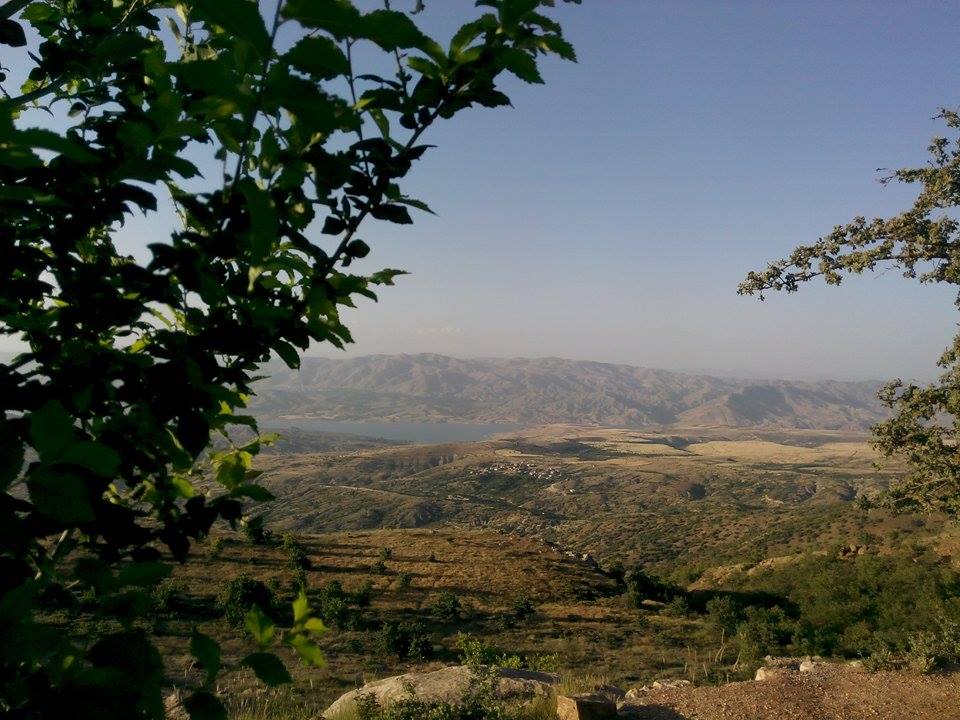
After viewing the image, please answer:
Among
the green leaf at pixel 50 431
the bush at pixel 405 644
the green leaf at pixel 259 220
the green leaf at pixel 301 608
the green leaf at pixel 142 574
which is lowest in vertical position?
the bush at pixel 405 644

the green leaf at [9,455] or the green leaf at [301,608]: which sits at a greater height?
the green leaf at [9,455]

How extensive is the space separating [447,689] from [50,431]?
8459mm

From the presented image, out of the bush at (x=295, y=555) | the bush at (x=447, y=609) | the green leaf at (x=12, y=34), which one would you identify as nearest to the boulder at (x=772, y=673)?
the green leaf at (x=12, y=34)

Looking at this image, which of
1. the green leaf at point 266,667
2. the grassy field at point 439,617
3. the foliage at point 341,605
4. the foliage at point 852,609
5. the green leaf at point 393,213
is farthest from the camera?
the foliage at point 341,605

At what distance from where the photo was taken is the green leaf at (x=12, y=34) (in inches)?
71.4

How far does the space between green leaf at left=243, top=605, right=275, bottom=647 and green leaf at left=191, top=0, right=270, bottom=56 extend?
113cm

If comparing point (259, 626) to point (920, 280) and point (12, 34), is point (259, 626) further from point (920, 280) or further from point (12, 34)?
point (920, 280)

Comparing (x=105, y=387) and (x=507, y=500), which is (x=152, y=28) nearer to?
(x=105, y=387)

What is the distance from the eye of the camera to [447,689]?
314 inches

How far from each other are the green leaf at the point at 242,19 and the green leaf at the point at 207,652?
3.58 feet

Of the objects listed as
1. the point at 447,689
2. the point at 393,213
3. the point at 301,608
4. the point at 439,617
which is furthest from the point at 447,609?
the point at 393,213

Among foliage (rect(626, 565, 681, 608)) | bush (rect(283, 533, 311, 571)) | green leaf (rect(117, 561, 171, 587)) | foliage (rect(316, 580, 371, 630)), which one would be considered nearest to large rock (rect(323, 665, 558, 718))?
green leaf (rect(117, 561, 171, 587))

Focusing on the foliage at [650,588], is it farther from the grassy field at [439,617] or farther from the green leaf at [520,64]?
the green leaf at [520,64]

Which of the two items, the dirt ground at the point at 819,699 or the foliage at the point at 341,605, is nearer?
the dirt ground at the point at 819,699
